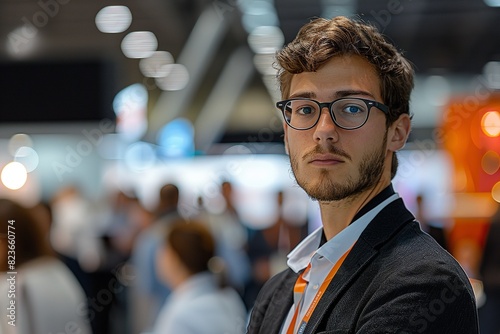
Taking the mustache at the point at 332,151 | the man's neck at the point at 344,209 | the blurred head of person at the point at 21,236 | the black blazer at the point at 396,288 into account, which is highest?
the mustache at the point at 332,151

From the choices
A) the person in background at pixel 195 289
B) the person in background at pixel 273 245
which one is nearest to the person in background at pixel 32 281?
the person in background at pixel 195 289

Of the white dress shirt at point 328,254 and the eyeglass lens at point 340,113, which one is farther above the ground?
the eyeglass lens at point 340,113

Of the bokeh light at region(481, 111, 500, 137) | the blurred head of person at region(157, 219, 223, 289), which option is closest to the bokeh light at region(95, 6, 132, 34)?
the bokeh light at region(481, 111, 500, 137)

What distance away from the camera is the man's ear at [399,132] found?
1510mm

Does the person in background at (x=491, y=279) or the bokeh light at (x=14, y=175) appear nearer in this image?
the person in background at (x=491, y=279)

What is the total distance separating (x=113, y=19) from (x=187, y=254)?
19.9 ft

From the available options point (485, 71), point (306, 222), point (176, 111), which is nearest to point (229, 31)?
point (176, 111)

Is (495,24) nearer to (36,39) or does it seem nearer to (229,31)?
(229,31)

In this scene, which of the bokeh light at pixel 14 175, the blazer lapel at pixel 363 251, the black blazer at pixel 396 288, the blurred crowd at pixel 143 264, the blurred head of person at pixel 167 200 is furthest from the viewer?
the bokeh light at pixel 14 175

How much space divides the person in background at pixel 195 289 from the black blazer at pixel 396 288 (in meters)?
1.60

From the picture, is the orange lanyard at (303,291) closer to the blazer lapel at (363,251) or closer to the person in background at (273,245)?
the blazer lapel at (363,251)

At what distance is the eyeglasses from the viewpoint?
1.42 meters

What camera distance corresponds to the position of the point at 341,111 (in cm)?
143

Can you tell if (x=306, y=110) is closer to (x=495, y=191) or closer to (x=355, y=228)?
(x=355, y=228)
